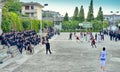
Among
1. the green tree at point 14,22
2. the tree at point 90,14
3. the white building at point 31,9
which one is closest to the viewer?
the green tree at point 14,22

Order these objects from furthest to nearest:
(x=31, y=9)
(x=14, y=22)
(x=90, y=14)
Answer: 1. (x=90, y=14)
2. (x=31, y=9)
3. (x=14, y=22)

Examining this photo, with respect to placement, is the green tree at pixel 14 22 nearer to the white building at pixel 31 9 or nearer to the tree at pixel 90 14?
the white building at pixel 31 9

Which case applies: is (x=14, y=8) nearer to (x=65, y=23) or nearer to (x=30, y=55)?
(x=65, y=23)

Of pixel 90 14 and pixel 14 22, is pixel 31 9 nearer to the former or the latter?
pixel 90 14

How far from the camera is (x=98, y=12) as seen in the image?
13012 centimetres

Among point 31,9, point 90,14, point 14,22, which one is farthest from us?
point 90,14

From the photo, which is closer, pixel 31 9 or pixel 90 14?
pixel 31 9

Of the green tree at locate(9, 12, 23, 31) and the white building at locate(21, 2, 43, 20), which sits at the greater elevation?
the white building at locate(21, 2, 43, 20)

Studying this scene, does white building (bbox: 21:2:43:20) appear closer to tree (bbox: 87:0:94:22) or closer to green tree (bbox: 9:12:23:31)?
tree (bbox: 87:0:94:22)

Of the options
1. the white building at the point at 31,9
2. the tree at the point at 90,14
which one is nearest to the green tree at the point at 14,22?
the white building at the point at 31,9

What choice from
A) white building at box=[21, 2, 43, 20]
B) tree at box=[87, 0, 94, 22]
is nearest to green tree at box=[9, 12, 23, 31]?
white building at box=[21, 2, 43, 20]

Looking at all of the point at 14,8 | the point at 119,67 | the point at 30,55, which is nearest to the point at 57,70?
the point at 119,67

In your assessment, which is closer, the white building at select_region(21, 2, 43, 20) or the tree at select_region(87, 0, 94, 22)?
the white building at select_region(21, 2, 43, 20)

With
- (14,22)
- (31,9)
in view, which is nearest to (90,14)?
(31,9)
